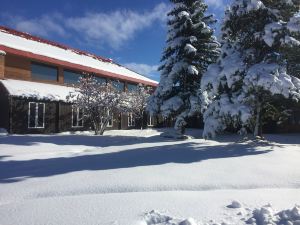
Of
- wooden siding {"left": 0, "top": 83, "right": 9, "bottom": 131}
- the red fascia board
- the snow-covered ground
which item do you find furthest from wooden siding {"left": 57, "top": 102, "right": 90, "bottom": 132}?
the snow-covered ground

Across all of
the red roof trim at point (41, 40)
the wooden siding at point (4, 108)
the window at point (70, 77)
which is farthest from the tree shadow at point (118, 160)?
the red roof trim at point (41, 40)

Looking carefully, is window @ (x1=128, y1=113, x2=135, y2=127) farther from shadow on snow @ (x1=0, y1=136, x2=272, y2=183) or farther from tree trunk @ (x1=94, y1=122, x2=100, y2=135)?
shadow on snow @ (x1=0, y1=136, x2=272, y2=183)

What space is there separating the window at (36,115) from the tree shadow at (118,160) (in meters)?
10.7

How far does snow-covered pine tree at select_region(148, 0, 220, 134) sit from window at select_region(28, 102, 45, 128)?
7.32 meters

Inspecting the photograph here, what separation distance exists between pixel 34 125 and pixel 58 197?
50.2ft

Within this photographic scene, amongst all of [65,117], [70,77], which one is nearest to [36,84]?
[65,117]

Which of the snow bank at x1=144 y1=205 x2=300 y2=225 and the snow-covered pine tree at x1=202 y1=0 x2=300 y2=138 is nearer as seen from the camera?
the snow bank at x1=144 y1=205 x2=300 y2=225

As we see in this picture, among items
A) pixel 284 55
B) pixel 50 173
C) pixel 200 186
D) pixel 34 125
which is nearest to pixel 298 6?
pixel 284 55

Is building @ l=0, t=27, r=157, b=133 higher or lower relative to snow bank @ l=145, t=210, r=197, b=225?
higher

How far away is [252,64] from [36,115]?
13582 millimetres

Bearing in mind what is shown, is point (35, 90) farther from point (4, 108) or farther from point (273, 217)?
point (273, 217)

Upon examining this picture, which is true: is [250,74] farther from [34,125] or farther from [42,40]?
[42,40]

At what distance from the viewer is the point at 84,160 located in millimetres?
9781

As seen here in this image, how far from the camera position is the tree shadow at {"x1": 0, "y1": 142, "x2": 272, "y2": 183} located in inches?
328
